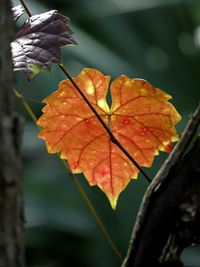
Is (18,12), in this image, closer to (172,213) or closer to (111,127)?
(111,127)

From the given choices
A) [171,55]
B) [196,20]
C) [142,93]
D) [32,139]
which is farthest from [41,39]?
[196,20]

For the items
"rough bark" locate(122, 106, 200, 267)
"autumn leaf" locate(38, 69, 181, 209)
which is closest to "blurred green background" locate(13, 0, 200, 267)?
"autumn leaf" locate(38, 69, 181, 209)

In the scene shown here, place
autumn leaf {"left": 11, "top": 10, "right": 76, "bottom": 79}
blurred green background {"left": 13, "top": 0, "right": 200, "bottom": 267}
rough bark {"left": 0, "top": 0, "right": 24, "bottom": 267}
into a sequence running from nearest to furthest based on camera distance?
1. rough bark {"left": 0, "top": 0, "right": 24, "bottom": 267}
2. autumn leaf {"left": 11, "top": 10, "right": 76, "bottom": 79}
3. blurred green background {"left": 13, "top": 0, "right": 200, "bottom": 267}

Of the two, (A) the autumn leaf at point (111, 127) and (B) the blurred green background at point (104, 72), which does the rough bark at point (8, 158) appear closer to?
(A) the autumn leaf at point (111, 127)

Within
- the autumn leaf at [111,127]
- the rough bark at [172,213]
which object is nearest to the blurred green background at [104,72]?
the autumn leaf at [111,127]

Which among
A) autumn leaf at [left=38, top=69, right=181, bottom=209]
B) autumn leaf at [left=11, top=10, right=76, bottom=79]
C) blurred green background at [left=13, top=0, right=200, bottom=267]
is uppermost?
autumn leaf at [left=11, top=10, right=76, bottom=79]

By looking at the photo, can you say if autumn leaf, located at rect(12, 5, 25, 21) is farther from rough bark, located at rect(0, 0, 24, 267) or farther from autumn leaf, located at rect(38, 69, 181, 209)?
rough bark, located at rect(0, 0, 24, 267)

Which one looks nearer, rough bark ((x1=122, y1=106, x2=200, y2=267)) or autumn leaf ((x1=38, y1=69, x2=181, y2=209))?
rough bark ((x1=122, y1=106, x2=200, y2=267))
